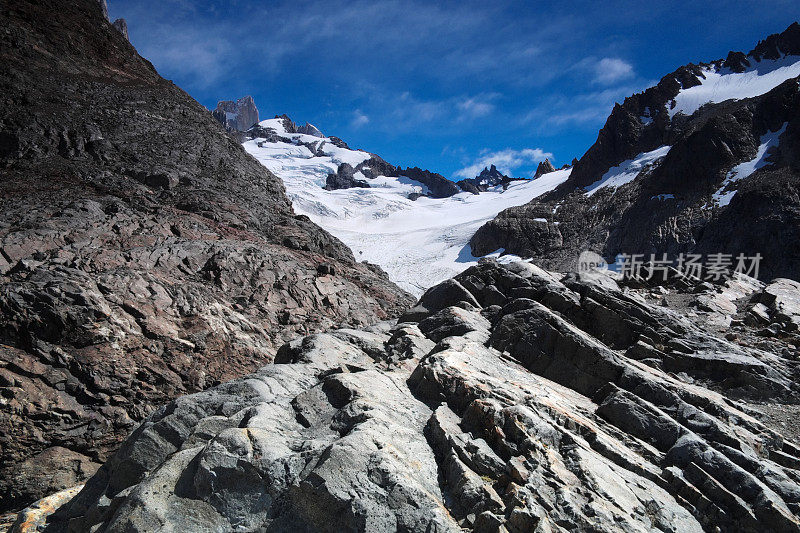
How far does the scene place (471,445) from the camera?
783 cm

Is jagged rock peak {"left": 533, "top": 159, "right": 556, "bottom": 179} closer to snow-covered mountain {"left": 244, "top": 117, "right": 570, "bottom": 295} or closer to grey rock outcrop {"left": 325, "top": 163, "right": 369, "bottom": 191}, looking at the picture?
snow-covered mountain {"left": 244, "top": 117, "right": 570, "bottom": 295}

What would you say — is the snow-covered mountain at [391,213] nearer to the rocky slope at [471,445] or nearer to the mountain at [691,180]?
the mountain at [691,180]

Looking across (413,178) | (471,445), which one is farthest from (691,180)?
(413,178)

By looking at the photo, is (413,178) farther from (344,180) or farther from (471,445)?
(471,445)

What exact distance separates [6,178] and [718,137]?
9292cm

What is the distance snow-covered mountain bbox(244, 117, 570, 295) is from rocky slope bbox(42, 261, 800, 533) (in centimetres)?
4787

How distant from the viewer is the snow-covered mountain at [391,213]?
80.2 meters

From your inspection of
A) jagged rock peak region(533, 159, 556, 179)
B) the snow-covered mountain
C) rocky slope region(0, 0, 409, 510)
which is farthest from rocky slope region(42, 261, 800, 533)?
jagged rock peak region(533, 159, 556, 179)

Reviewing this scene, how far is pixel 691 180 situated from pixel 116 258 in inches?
3278

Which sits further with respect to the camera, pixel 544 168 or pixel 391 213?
pixel 544 168

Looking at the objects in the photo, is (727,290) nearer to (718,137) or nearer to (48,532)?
(48,532)

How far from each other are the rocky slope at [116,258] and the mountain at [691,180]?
176 ft

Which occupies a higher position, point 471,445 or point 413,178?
point 413,178

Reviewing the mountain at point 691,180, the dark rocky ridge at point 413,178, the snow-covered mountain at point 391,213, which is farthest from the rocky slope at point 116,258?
the dark rocky ridge at point 413,178
